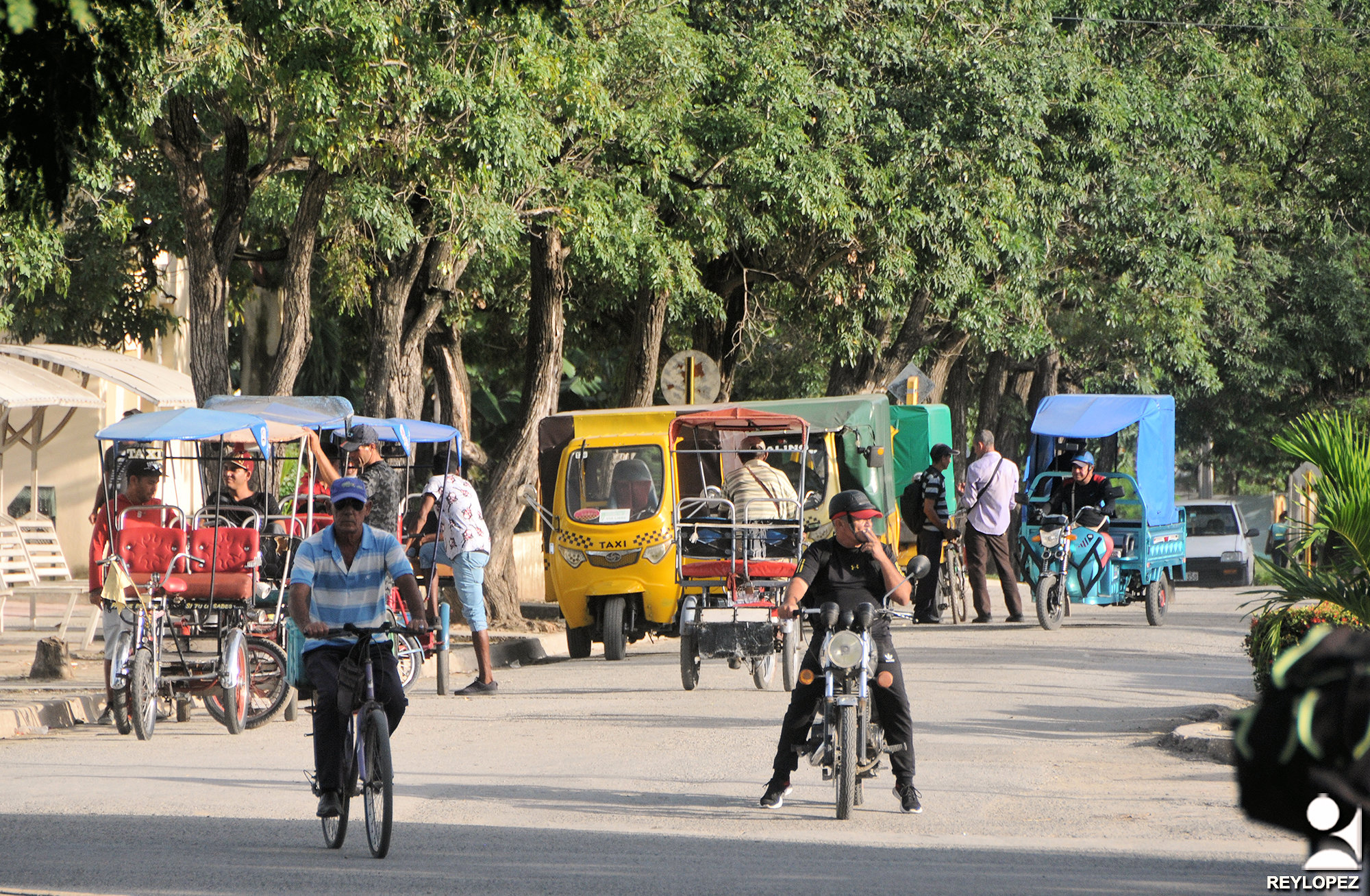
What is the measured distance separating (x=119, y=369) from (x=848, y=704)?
609 inches

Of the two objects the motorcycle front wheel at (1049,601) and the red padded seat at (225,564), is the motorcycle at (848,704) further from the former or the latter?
the motorcycle front wheel at (1049,601)

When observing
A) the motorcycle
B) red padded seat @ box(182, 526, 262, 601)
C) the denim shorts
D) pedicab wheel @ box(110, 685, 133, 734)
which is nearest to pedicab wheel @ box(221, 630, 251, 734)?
red padded seat @ box(182, 526, 262, 601)

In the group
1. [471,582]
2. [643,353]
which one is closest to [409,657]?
[471,582]

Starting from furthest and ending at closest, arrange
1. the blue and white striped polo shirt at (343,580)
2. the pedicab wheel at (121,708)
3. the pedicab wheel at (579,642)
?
the pedicab wheel at (579,642) → the pedicab wheel at (121,708) → the blue and white striped polo shirt at (343,580)

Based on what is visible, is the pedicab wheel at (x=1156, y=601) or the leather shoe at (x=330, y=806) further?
the pedicab wheel at (x=1156, y=601)

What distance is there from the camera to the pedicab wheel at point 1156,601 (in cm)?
1903

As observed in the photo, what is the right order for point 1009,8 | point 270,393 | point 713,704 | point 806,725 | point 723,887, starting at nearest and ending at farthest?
point 723,887 → point 806,725 → point 713,704 → point 270,393 → point 1009,8

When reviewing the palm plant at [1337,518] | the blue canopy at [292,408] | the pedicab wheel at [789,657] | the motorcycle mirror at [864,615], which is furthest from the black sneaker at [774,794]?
the blue canopy at [292,408]

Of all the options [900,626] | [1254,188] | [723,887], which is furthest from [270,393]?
[1254,188]

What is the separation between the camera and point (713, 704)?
41.4 feet

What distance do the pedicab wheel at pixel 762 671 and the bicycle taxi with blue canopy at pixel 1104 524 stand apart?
5.10 metres

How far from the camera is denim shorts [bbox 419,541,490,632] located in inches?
524

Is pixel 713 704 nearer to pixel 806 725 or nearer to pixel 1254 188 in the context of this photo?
pixel 806 725

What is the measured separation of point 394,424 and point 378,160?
96.8 inches
